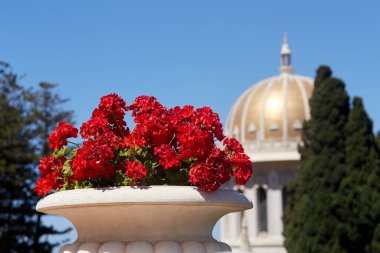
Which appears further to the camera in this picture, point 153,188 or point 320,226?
point 320,226

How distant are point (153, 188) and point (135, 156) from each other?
1.76ft

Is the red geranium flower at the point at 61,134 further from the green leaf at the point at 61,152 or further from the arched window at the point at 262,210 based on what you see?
the arched window at the point at 262,210

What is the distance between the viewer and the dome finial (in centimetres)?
6649

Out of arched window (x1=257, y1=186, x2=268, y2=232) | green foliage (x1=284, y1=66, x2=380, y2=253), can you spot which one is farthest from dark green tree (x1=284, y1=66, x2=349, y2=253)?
arched window (x1=257, y1=186, x2=268, y2=232)

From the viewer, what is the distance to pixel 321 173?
31.8 metres

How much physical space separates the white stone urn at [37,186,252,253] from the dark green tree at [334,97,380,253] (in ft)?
80.2

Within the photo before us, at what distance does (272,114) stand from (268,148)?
3.90m

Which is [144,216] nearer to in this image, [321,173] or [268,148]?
[321,173]

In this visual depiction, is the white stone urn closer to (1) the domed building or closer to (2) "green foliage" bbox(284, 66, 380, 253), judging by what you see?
(2) "green foliage" bbox(284, 66, 380, 253)

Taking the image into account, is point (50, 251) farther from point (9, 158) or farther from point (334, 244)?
point (334, 244)

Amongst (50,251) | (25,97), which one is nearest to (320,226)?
(50,251)

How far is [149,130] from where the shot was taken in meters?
5.39

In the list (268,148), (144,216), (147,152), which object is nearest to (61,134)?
(147,152)

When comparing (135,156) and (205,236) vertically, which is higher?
(135,156)
